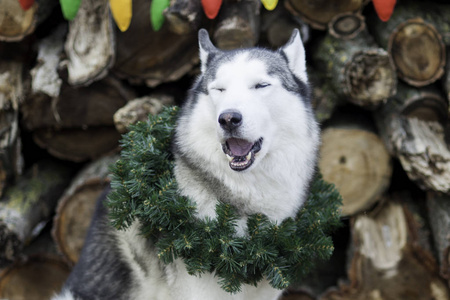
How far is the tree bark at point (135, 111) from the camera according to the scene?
11.3 ft

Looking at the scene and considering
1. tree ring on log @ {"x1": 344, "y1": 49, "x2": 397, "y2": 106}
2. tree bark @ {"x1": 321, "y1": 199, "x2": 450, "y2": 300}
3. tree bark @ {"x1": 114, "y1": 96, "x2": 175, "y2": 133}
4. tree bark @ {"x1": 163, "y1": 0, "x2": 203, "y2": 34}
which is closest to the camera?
tree bark @ {"x1": 163, "y1": 0, "x2": 203, "y2": 34}

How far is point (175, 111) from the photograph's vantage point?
291 centimetres

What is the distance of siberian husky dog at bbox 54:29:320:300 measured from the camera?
2312 millimetres

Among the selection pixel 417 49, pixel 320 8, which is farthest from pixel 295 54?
pixel 417 49

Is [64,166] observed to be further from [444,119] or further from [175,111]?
[444,119]

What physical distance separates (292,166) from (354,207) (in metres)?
1.52

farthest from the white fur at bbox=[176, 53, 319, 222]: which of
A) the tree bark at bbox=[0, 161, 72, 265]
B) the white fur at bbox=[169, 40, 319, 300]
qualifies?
the tree bark at bbox=[0, 161, 72, 265]

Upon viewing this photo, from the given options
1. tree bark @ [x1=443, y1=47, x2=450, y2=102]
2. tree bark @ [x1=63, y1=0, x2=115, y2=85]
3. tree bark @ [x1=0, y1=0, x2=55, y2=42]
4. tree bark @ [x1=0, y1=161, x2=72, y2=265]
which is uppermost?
tree bark @ [x1=0, y1=0, x2=55, y2=42]

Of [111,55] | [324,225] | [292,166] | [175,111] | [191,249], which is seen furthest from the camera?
[111,55]

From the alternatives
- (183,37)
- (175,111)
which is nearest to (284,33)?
(183,37)

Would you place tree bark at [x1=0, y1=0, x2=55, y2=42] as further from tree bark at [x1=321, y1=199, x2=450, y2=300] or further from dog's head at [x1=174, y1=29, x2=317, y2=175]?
tree bark at [x1=321, y1=199, x2=450, y2=300]

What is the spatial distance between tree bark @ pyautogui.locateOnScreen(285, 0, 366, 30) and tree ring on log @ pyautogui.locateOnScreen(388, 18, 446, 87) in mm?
399

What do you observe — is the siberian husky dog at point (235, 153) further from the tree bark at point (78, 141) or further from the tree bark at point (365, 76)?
the tree bark at point (78, 141)

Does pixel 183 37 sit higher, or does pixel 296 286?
pixel 183 37
